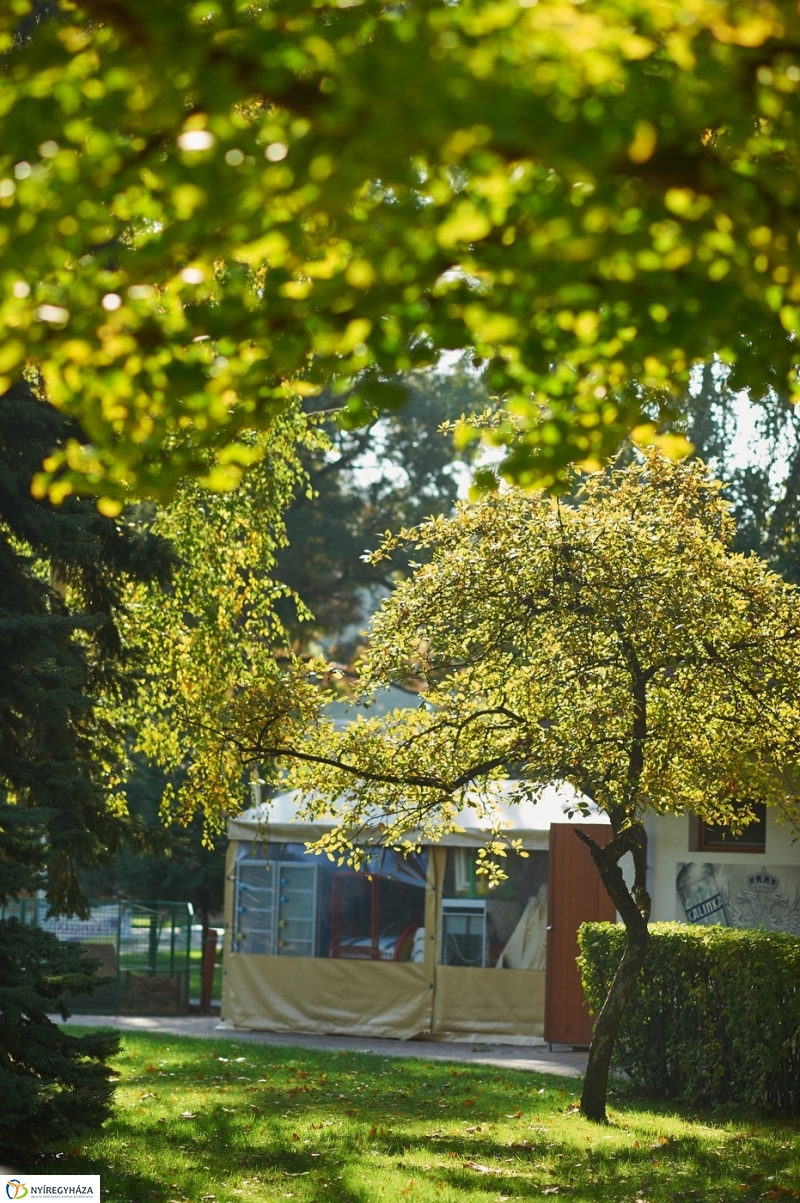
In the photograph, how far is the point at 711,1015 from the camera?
12297mm

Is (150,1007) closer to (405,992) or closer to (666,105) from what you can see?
(405,992)

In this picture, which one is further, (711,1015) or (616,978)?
(711,1015)

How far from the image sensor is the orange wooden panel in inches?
677

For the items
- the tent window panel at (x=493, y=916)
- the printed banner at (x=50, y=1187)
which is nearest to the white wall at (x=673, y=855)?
the tent window panel at (x=493, y=916)

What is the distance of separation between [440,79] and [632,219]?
66 centimetres

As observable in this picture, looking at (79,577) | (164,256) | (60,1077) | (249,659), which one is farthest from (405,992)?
(164,256)

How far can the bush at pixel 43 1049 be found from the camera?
7852 mm

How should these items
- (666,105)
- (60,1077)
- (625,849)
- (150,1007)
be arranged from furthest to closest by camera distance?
(150,1007) < (625,849) < (60,1077) < (666,105)

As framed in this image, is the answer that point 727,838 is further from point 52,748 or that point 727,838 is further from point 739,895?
point 52,748

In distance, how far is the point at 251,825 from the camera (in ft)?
58.6

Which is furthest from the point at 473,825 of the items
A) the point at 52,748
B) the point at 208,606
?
the point at 52,748

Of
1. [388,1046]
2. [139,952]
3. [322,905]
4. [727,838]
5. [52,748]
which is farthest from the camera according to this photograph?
[139,952]

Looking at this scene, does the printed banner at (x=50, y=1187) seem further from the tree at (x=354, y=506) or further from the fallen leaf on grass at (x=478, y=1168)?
the tree at (x=354, y=506)

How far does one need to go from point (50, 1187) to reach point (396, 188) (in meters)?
5.91
